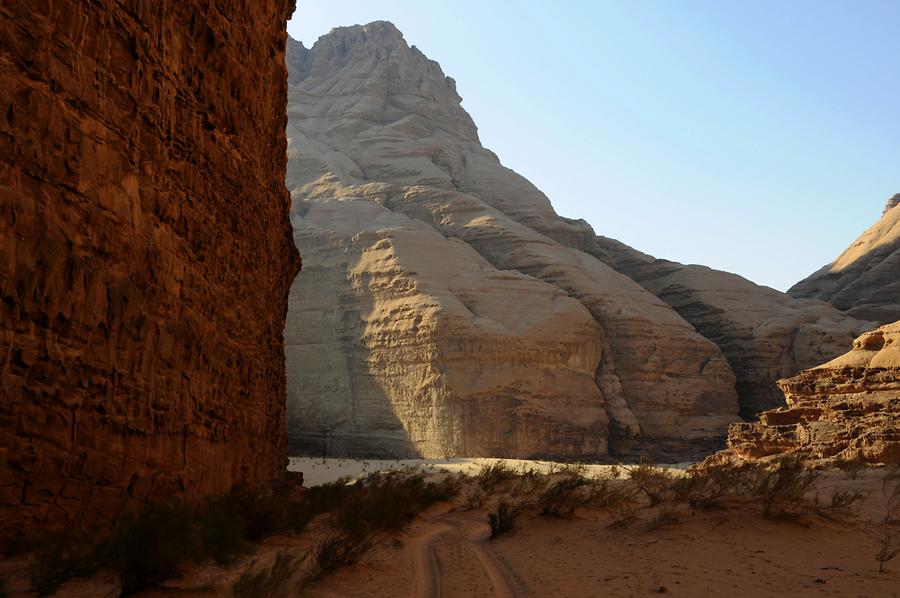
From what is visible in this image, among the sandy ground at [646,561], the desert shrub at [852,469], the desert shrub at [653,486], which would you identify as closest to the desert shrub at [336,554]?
the sandy ground at [646,561]

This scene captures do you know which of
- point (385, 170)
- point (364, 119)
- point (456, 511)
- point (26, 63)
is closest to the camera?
point (26, 63)

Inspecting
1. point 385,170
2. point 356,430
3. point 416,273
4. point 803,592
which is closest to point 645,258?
point 385,170

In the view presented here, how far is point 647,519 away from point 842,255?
7377 centimetres

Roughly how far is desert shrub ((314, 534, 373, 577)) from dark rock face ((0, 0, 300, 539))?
2.29m

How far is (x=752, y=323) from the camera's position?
178 ft

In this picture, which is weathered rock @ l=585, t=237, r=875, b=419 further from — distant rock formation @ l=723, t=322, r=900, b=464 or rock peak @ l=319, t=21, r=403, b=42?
rock peak @ l=319, t=21, r=403, b=42

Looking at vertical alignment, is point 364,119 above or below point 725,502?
above

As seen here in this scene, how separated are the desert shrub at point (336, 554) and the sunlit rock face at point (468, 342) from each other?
33.5 meters

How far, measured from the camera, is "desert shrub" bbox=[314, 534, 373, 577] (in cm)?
720

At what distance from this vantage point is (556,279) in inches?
2045

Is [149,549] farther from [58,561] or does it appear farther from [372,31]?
[372,31]

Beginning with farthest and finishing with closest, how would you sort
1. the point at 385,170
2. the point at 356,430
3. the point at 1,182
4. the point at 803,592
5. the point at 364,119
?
the point at 364,119, the point at 385,170, the point at 356,430, the point at 1,182, the point at 803,592

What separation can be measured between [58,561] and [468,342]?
37211 mm

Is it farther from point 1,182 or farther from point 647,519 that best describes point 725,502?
point 1,182
